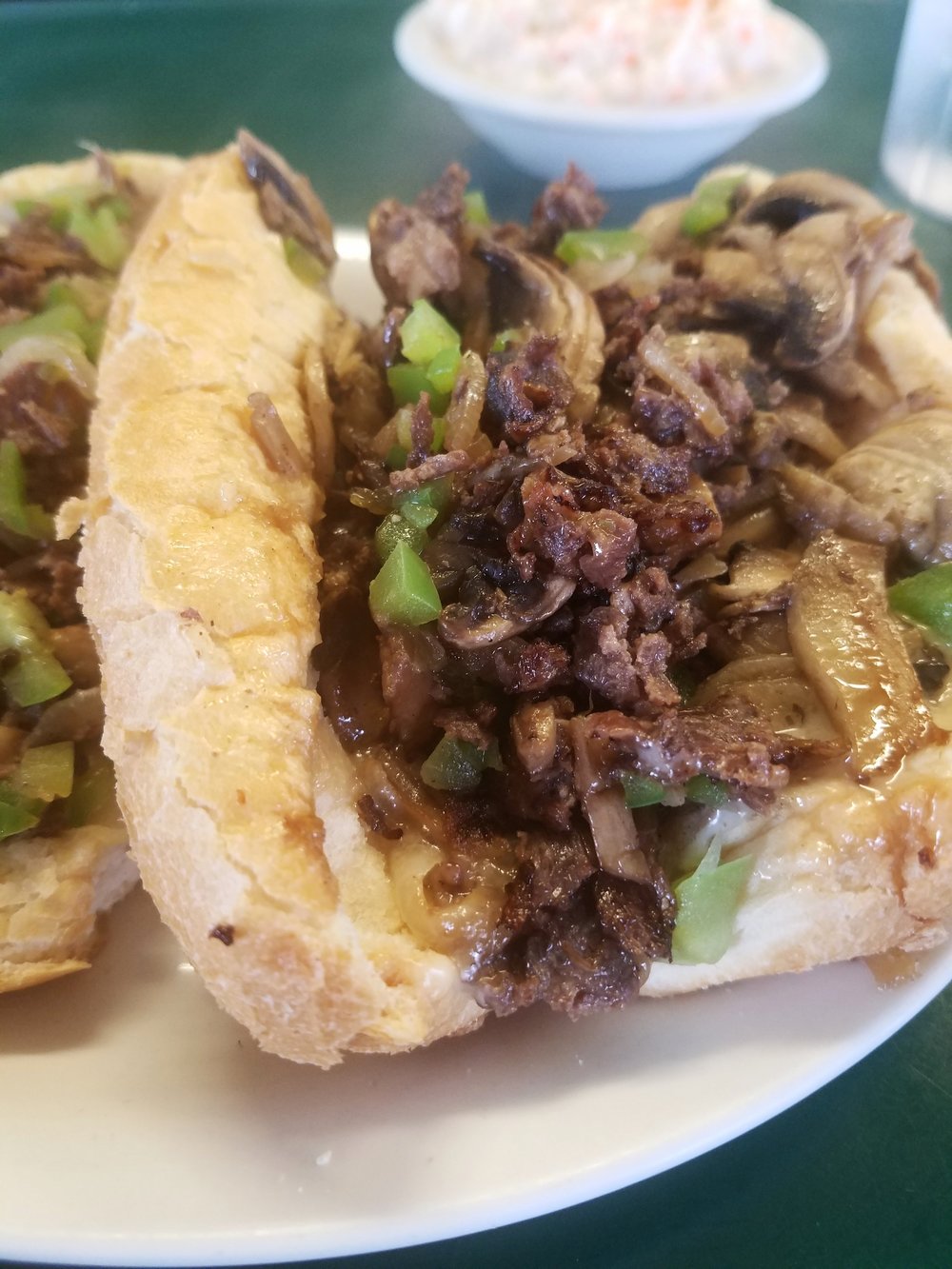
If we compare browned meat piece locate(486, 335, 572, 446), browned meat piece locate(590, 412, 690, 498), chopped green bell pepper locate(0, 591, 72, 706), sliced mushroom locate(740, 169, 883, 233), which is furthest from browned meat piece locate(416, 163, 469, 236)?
chopped green bell pepper locate(0, 591, 72, 706)

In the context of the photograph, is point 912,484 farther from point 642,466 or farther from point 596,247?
point 596,247

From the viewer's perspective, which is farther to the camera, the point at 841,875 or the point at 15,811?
the point at 15,811

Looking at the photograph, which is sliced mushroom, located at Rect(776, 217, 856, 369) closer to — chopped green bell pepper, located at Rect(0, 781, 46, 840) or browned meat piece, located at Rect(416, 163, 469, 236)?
browned meat piece, located at Rect(416, 163, 469, 236)

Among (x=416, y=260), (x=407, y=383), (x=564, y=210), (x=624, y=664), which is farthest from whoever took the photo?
(x=564, y=210)

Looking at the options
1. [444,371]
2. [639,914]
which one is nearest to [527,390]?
[444,371]

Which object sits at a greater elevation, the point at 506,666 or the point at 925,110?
the point at 925,110

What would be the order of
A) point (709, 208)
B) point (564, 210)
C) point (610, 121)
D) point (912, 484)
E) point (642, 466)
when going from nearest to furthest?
point (642, 466) < point (912, 484) < point (564, 210) < point (709, 208) < point (610, 121)

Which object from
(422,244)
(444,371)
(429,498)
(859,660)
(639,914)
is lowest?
(639,914)
